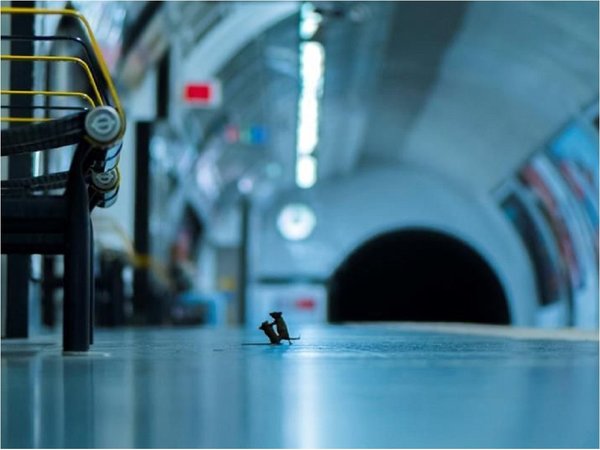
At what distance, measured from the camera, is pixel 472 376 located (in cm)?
378

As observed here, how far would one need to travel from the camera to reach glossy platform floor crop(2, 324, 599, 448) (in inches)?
97.3

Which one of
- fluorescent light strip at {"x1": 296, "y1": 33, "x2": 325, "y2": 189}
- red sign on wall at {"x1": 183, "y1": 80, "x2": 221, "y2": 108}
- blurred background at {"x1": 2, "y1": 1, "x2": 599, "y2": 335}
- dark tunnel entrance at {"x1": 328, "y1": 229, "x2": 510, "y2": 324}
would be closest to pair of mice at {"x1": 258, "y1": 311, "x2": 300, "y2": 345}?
blurred background at {"x1": 2, "y1": 1, "x2": 599, "y2": 335}

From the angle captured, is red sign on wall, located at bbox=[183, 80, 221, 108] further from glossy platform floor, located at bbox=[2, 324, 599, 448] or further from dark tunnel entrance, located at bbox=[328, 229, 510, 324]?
glossy platform floor, located at bbox=[2, 324, 599, 448]

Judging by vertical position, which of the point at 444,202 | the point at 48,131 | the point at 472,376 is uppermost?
the point at 444,202

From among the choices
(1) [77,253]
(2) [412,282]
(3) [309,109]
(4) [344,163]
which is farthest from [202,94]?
(2) [412,282]

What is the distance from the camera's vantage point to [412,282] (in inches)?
1422

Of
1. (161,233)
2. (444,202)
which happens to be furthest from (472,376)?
(444,202)

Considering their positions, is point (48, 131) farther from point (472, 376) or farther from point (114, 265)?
point (114, 265)

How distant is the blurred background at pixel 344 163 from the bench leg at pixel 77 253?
393 cm

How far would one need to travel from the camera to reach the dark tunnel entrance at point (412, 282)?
35.8 metres

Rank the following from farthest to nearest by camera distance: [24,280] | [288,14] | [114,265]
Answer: [288,14]
[114,265]
[24,280]

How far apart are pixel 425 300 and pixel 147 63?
18315 millimetres

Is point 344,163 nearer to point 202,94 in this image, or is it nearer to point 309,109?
point 309,109

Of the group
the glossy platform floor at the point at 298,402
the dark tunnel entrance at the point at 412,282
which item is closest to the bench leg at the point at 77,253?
the glossy platform floor at the point at 298,402
